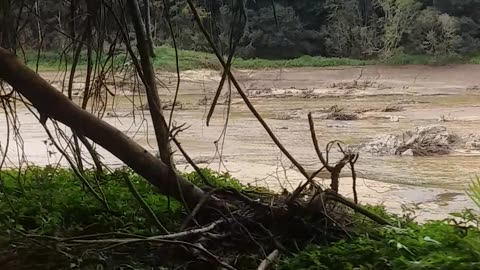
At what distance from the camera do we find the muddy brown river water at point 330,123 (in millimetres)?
1738

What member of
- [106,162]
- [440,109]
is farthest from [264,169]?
[440,109]

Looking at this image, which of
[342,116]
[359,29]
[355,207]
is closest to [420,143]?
[359,29]

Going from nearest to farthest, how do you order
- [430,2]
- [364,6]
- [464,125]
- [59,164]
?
[59,164] → [364,6] → [430,2] → [464,125]

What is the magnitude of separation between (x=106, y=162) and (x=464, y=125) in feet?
5.28

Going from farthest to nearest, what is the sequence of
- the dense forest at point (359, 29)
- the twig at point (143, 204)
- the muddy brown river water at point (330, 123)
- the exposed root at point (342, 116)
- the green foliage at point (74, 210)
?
the exposed root at point (342, 116) → the dense forest at point (359, 29) → the muddy brown river water at point (330, 123) → the green foliage at point (74, 210) → the twig at point (143, 204)

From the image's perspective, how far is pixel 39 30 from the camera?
149 cm

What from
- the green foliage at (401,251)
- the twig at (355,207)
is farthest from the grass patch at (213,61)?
the green foliage at (401,251)

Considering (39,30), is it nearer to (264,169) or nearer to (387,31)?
(264,169)

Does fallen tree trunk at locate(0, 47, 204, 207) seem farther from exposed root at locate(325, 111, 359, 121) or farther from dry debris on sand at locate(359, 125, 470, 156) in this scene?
exposed root at locate(325, 111, 359, 121)

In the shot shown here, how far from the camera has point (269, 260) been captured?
102 cm

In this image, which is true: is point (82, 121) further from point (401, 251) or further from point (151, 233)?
point (401, 251)

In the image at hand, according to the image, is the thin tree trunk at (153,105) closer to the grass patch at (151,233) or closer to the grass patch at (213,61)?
the grass patch at (151,233)

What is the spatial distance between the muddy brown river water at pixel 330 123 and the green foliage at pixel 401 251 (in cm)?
29

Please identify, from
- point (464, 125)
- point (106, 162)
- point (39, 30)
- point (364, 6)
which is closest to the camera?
point (39, 30)
